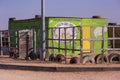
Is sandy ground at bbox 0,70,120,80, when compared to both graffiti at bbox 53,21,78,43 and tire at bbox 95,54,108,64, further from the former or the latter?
graffiti at bbox 53,21,78,43

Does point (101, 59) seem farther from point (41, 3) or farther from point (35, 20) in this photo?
point (35, 20)

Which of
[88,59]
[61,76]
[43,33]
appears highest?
[43,33]

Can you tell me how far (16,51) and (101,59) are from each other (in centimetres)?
718

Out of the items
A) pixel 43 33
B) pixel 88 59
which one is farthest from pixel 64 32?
pixel 88 59

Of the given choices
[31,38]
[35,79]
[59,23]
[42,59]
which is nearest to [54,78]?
[35,79]

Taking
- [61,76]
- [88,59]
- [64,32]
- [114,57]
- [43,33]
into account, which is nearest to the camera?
[61,76]

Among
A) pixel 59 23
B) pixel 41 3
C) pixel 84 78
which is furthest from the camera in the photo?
pixel 59 23

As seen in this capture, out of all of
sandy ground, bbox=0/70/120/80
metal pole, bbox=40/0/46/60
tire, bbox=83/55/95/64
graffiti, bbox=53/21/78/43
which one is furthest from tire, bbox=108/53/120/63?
sandy ground, bbox=0/70/120/80

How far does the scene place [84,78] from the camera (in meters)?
14.0

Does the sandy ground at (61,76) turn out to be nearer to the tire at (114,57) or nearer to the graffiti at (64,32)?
the tire at (114,57)

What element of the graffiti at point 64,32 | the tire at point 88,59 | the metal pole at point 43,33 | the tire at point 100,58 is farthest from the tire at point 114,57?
the metal pole at point 43,33

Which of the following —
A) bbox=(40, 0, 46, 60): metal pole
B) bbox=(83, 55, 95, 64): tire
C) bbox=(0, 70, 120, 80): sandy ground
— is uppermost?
bbox=(40, 0, 46, 60): metal pole

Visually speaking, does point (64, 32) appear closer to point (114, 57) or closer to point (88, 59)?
point (88, 59)

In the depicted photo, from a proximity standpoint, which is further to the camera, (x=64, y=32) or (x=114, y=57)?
(x=64, y=32)
